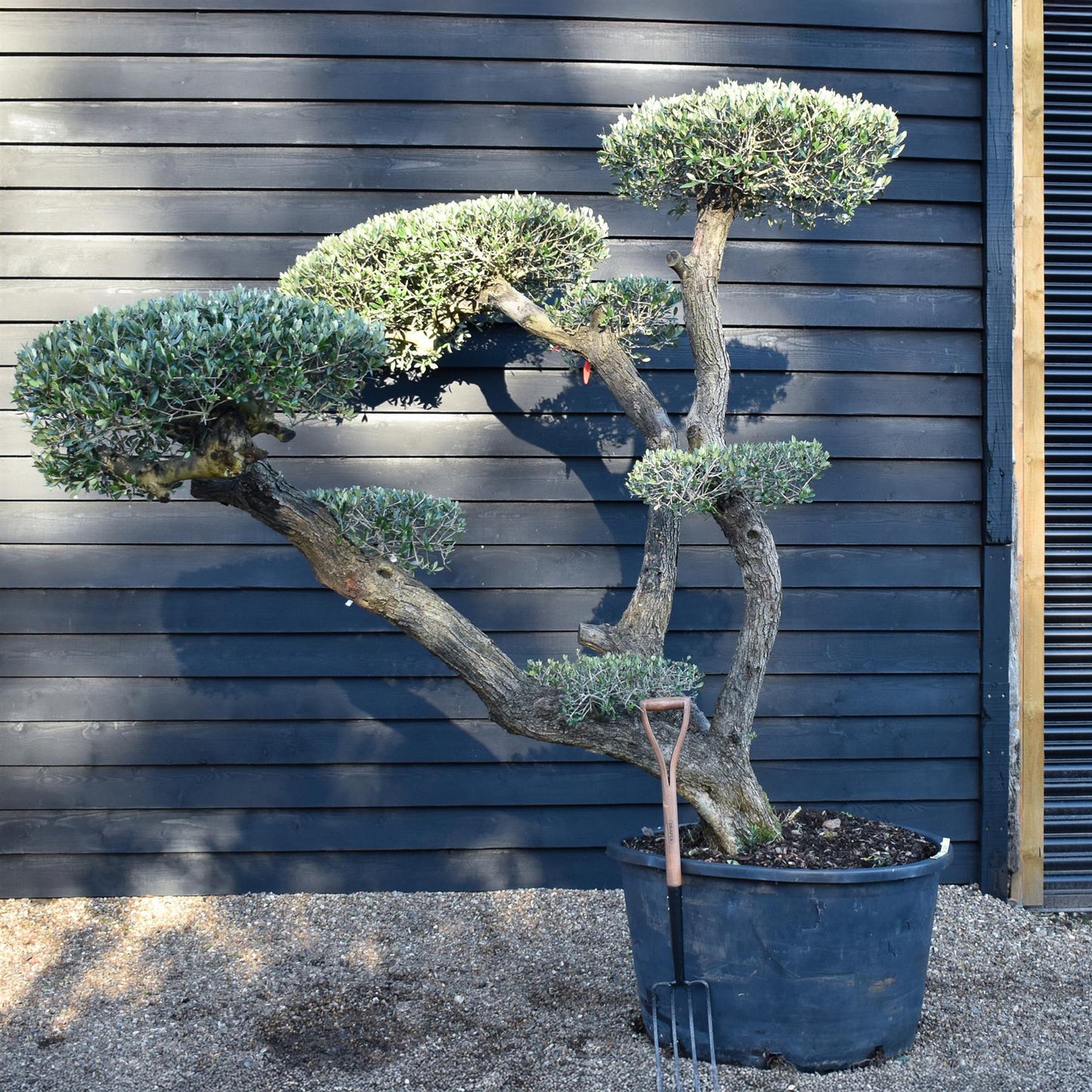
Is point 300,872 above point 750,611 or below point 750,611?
below

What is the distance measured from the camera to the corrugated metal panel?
291 centimetres

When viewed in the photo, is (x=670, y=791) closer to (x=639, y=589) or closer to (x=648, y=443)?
(x=639, y=589)

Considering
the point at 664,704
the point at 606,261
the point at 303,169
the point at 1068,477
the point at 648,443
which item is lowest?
the point at 664,704

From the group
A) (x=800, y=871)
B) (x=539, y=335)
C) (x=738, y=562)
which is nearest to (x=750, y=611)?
(x=738, y=562)

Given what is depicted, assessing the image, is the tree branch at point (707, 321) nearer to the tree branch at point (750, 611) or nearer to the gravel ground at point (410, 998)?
the tree branch at point (750, 611)

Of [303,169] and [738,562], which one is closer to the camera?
[738,562]

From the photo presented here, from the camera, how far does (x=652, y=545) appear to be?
2154 mm

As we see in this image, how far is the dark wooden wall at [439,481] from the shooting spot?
2.79m

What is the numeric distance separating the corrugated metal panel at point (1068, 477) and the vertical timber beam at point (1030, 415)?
1.7 inches

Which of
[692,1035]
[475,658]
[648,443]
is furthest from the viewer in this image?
[648,443]

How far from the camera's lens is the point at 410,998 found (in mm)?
2264

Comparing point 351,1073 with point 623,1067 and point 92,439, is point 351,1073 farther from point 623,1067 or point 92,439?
point 92,439

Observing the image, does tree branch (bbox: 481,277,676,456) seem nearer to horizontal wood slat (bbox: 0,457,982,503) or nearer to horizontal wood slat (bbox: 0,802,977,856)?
horizontal wood slat (bbox: 0,457,982,503)

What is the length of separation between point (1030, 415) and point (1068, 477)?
9.0 inches
